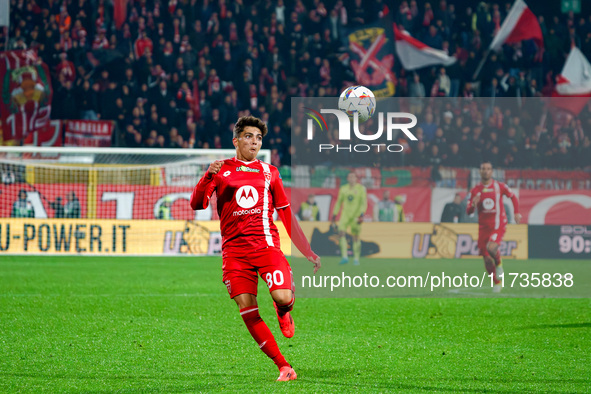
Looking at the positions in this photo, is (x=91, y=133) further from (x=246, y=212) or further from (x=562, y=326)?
(x=246, y=212)

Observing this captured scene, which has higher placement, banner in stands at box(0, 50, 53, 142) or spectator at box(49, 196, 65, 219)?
banner in stands at box(0, 50, 53, 142)

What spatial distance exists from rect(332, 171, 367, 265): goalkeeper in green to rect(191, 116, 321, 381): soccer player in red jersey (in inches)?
344

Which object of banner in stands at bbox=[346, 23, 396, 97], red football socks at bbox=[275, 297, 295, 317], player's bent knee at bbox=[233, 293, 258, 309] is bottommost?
red football socks at bbox=[275, 297, 295, 317]

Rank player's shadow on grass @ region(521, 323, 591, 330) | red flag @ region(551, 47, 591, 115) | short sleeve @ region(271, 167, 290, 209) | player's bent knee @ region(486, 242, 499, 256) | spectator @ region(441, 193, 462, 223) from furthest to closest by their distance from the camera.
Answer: red flag @ region(551, 47, 591, 115) < spectator @ region(441, 193, 462, 223) < player's bent knee @ region(486, 242, 499, 256) < player's shadow on grass @ region(521, 323, 591, 330) < short sleeve @ region(271, 167, 290, 209)

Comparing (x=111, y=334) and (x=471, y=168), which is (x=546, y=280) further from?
(x=111, y=334)

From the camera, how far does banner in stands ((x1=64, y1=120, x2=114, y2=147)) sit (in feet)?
71.8

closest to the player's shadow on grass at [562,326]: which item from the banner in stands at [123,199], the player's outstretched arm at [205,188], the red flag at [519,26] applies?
the player's outstretched arm at [205,188]

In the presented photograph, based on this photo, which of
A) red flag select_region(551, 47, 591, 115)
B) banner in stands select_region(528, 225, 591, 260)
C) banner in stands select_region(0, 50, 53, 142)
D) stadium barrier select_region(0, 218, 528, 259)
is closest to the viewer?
banner in stands select_region(528, 225, 591, 260)

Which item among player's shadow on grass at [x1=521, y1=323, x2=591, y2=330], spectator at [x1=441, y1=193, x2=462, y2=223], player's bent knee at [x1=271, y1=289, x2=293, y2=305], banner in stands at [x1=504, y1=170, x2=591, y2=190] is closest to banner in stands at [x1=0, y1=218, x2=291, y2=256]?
banner in stands at [x1=504, y1=170, x2=591, y2=190]

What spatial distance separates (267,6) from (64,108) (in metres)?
7.37

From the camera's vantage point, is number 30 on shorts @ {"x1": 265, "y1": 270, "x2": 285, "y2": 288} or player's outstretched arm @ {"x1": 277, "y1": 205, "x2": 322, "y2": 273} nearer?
number 30 on shorts @ {"x1": 265, "y1": 270, "x2": 285, "y2": 288}

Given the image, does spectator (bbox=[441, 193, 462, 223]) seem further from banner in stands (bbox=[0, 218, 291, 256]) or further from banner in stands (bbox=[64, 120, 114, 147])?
banner in stands (bbox=[64, 120, 114, 147])

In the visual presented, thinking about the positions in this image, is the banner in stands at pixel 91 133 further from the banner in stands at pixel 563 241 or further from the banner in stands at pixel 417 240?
the banner in stands at pixel 563 241

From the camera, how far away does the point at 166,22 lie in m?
24.8
